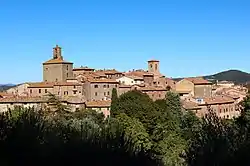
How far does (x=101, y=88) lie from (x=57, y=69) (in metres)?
9.74

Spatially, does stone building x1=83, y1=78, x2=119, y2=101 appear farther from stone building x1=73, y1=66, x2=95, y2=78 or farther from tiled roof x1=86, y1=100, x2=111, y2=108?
stone building x1=73, y1=66, x2=95, y2=78

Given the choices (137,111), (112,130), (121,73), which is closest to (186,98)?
(121,73)

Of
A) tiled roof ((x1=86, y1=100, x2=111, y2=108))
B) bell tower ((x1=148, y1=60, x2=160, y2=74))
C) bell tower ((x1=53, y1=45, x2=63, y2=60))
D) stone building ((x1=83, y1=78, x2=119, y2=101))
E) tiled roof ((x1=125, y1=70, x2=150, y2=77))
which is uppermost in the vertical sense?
bell tower ((x1=53, y1=45, x2=63, y2=60))

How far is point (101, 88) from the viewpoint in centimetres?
6209

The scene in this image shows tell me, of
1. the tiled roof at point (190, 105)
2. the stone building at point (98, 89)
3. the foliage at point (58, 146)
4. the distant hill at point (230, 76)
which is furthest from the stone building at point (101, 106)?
the distant hill at point (230, 76)

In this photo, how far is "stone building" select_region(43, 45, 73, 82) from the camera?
221ft

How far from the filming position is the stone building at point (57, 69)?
67250 millimetres

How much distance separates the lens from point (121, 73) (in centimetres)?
7456

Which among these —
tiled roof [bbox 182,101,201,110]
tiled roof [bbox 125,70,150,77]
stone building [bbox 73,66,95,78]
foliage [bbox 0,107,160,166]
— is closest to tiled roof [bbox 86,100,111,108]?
tiled roof [bbox 182,101,201,110]

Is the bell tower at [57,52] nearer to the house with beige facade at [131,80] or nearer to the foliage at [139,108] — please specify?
the house with beige facade at [131,80]

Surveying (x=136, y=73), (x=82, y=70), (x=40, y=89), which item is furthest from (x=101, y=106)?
(x=136, y=73)

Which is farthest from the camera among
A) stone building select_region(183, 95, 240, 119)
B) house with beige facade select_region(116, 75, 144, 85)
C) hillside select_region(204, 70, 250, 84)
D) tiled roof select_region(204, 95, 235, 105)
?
hillside select_region(204, 70, 250, 84)

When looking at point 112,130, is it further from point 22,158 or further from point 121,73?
point 121,73

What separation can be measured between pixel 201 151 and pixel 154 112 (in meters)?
33.6
